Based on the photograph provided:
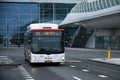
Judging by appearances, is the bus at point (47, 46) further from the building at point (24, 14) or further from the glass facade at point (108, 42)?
the building at point (24, 14)

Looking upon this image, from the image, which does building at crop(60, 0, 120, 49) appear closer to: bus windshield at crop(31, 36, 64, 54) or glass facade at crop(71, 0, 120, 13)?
glass facade at crop(71, 0, 120, 13)

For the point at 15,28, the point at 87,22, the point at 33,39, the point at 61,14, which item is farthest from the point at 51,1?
the point at 33,39

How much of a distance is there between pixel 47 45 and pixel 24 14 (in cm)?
7614

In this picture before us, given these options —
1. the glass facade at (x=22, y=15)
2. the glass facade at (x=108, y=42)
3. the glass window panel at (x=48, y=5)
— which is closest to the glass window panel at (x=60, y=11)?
the glass facade at (x=22, y=15)

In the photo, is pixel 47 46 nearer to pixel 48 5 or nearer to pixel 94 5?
pixel 94 5

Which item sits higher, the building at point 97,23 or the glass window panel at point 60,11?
the glass window panel at point 60,11

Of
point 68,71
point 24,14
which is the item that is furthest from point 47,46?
point 24,14

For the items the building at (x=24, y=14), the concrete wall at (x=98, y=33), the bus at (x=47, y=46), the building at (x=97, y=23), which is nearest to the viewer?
the bus at (x=47, y=46)

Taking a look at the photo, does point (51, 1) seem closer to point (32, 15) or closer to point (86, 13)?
point (32, 15)

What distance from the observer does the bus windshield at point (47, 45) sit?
25.6 m

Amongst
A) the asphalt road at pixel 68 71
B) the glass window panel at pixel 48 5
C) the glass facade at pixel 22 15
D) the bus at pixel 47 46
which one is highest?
the glass window panel at pixel 48 5

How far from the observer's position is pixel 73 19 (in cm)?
8456

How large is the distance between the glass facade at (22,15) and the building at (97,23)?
776cm

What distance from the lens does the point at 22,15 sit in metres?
101
